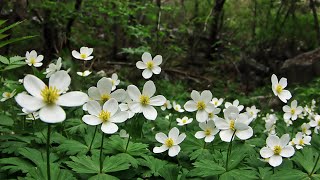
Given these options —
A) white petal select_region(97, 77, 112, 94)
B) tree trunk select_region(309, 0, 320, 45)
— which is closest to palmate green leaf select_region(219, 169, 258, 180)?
white petal select_region(97, 77, 112, 94)

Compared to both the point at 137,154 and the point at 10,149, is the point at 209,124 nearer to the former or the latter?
the point at 137,154

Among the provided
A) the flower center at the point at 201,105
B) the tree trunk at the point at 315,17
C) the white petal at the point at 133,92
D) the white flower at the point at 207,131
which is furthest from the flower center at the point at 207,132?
the tree trunk at the point at 315,17

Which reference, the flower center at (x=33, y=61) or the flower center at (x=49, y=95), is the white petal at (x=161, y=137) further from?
the flower center at (x=33, y=61)

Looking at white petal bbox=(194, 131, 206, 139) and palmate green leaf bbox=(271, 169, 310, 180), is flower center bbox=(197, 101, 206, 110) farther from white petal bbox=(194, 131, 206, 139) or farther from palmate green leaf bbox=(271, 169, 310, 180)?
palmate green leaf bbox=(271, 169, 310, 180)

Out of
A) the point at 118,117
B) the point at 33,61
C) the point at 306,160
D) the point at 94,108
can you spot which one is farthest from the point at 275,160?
the point at 33,61

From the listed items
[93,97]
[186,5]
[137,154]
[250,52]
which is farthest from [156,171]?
[186,5]
